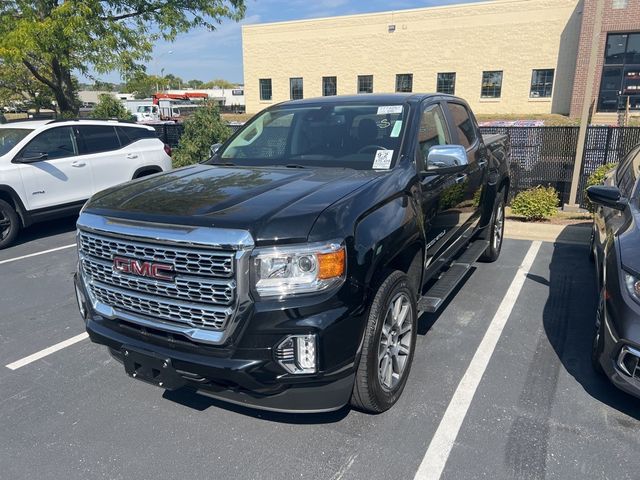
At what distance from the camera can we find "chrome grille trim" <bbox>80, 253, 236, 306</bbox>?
2.49 meters

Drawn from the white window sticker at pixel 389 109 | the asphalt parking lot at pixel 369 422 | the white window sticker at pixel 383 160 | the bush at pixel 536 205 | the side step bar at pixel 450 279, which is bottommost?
the asphalt parking lot at pixel 369 422

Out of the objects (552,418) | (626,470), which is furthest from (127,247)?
(626,470)

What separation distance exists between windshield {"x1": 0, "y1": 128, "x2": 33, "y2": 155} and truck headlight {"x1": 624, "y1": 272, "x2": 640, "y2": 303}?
7898 mm

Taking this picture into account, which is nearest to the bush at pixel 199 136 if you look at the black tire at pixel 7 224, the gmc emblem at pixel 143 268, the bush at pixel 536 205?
the black tire at pixel 7 224

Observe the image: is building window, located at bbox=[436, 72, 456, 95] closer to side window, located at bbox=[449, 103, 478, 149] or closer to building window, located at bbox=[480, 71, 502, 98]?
building window, located at bbox=[480, 71, 502, 98]

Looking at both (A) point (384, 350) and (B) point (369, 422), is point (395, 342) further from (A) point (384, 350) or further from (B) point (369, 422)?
(B) point (369, 422)

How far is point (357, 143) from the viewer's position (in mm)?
3822

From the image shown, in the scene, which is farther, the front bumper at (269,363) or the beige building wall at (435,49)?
the beige building wall at (435,49)

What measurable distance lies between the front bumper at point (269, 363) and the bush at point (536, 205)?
6.52 m

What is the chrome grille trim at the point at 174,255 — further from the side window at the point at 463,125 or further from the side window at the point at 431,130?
the side window at the point at 463,125

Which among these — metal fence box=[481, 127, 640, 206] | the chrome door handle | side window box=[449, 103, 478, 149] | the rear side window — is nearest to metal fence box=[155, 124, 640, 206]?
metal fence box=[481, 127, 640, 206]

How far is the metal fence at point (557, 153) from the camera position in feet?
28.2

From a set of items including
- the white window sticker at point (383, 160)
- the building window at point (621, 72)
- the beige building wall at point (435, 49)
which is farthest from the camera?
the beige building wall at point (435, 49)

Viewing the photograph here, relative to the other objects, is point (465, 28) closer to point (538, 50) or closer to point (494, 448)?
point (538, 50)
